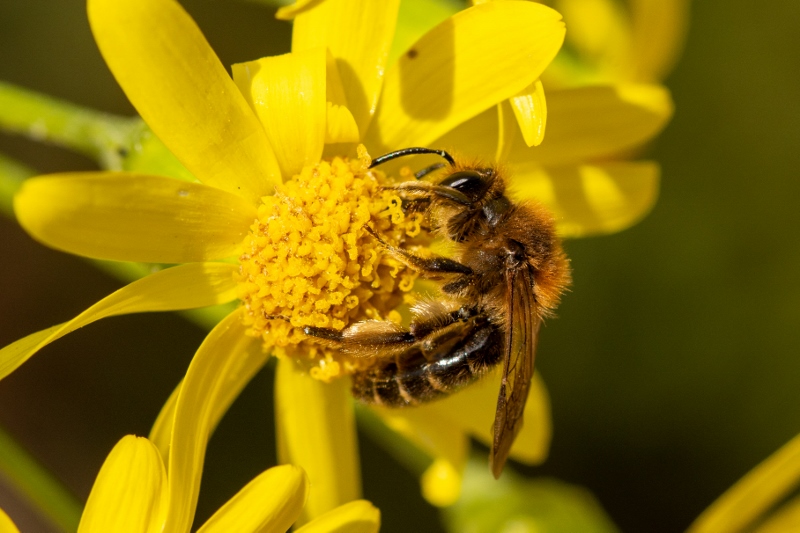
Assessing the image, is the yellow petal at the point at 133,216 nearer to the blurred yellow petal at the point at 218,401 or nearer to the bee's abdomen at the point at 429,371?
the blurred yellow petal at the point at 218,401

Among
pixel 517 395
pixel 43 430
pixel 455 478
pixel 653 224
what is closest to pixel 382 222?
pixel 517 395

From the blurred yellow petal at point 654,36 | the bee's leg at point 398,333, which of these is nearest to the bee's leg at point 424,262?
the bee's leg at point 398,333

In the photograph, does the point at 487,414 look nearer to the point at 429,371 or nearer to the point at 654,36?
the point at 429,371

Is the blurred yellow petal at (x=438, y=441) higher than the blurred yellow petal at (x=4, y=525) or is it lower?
lower

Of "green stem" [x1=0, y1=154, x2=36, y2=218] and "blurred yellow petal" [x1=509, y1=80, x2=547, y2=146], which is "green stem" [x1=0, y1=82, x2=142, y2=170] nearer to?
"green stem" [x1=0, y1=154, x2=36, y2=218]

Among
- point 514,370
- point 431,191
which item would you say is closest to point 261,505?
point 514,370

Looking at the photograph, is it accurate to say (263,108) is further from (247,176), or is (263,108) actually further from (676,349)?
(676,349)
